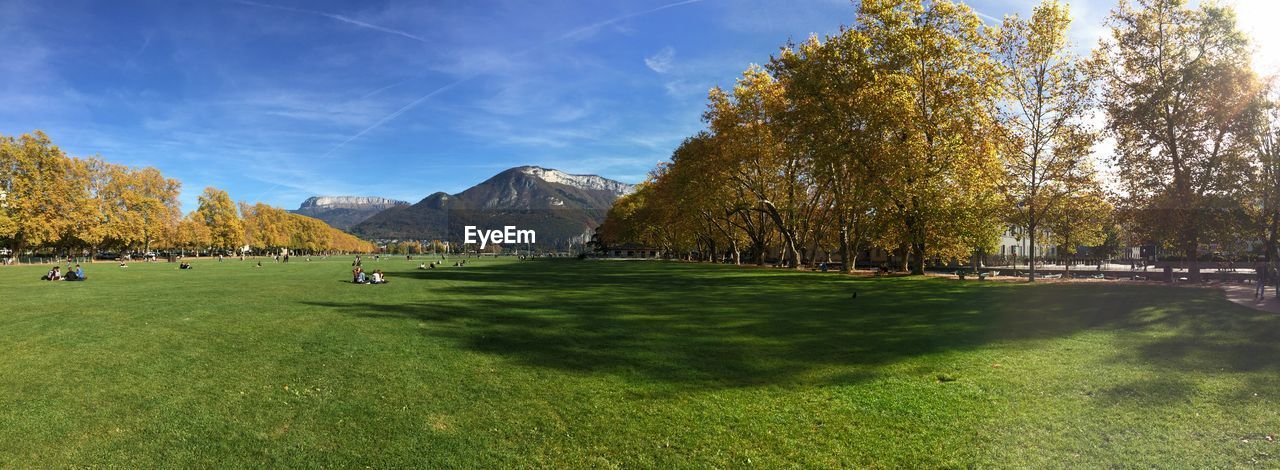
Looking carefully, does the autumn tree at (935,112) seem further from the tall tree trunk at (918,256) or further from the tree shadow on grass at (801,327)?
the tree shadow on grass at (801,327)

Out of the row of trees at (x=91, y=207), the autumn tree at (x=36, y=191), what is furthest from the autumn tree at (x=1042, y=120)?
the autumn tree at (x=36, y=191)

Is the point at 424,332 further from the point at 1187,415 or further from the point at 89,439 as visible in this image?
the point at 1187,415

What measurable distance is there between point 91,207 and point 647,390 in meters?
93.0

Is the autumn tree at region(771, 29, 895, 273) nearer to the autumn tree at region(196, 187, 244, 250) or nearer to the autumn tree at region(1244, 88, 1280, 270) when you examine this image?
the autumn tree at region(1244, 88, 1280, 270)

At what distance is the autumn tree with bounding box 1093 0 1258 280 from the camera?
90.2 feet

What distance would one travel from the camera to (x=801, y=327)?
14375mm

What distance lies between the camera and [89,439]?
21.1ft

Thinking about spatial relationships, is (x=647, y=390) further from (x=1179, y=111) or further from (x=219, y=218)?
(x=219, y=218)

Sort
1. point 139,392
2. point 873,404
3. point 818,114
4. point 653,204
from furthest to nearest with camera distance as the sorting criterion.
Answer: point 653,204
point 818,114
point 139,392
point 873,404

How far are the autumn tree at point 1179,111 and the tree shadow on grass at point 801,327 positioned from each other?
9.42m

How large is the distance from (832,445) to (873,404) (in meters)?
1.73

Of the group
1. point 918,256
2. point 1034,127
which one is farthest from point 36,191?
point 1034,127

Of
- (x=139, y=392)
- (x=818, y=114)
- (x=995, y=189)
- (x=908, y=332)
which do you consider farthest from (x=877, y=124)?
(x=139, y=392)

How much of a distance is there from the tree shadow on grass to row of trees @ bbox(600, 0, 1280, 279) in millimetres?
8929
